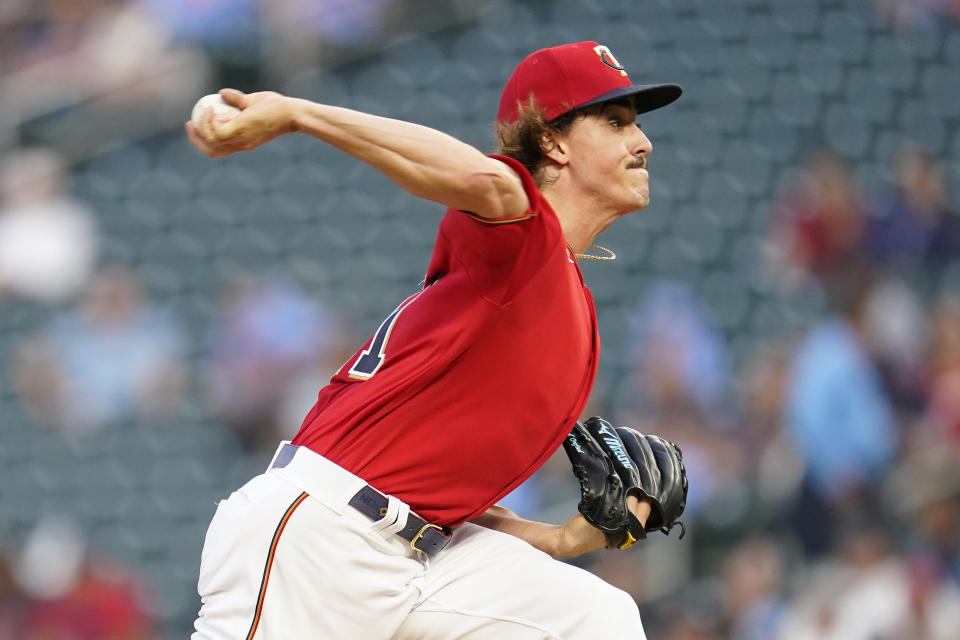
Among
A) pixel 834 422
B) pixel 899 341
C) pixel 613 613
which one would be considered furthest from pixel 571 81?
pixel 899 341

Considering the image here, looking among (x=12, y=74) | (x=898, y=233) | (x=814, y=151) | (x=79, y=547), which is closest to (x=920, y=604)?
(x=898, y=233)

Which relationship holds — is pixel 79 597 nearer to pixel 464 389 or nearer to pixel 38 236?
pixel 38 236

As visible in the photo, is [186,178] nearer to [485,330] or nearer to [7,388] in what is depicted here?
[7,388]

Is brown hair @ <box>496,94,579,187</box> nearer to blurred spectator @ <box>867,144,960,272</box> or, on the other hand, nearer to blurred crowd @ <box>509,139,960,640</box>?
blurred crowd @ <box>509,139,960,640</box>

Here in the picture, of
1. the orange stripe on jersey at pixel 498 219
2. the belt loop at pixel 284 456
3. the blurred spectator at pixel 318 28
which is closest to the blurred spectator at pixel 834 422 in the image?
the blurred spectator at pixel 318 28

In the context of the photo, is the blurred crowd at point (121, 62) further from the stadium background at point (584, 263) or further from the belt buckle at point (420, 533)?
the belt buckle at point (420, 533)

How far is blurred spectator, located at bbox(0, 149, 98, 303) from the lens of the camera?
5.93m

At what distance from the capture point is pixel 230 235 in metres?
6.45

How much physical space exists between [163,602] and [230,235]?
193 cm

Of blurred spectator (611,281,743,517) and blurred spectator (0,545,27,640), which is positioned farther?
blurred spectator (611,281,743,517)

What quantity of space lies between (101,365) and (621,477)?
3.95 metres

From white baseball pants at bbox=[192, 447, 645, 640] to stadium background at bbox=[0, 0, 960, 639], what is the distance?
2945 millimetres

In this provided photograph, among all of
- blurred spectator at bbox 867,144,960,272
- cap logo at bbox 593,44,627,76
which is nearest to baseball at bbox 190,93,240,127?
cap logo at bbox 593,44,627,76

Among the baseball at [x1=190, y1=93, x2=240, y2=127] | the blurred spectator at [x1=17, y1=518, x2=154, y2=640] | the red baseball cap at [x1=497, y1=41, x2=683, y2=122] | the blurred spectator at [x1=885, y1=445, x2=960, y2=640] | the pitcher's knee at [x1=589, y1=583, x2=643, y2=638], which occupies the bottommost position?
the blurred spectator at [x1=885, y1=445, x2=960, y2=640]
